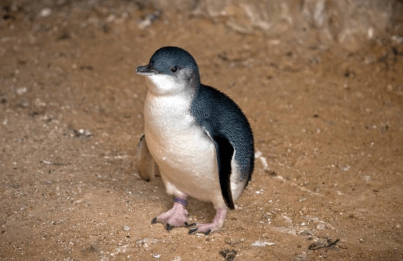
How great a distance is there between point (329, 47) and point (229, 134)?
2541 mm

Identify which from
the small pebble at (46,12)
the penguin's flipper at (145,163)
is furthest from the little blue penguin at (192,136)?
the small pebble at (46,12)

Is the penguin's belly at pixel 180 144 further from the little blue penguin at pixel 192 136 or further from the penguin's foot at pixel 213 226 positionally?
the penguin's foot at pixel 213 226

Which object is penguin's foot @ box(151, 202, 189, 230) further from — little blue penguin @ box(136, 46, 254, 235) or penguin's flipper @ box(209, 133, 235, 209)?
penguin's flipper @ box(209, 133, 235, 209)

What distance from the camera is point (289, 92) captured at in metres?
5.11

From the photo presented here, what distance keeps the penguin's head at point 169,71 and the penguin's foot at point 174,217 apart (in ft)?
2.50

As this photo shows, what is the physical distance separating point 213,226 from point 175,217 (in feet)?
0.77

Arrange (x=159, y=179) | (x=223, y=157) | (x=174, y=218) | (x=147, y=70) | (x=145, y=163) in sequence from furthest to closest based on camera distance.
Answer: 1. (x=159, y=179)
2. (x=145, y=163)
3. (x=174, y=218)
4. (x=223, y=157)
5. (x=147, y=70)

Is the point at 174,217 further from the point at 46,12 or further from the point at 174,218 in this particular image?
the point at 46,12

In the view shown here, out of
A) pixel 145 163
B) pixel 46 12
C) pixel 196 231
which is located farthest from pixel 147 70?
pixel 46 12

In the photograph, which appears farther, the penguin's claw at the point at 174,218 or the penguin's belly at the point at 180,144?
the penguin's claw at the point at 174,218

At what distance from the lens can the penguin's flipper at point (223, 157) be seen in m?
3.27

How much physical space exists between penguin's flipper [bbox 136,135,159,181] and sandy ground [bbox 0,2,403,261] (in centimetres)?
9

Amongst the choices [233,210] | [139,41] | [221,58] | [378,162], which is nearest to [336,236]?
[233,210]

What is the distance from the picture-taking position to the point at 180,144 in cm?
330
